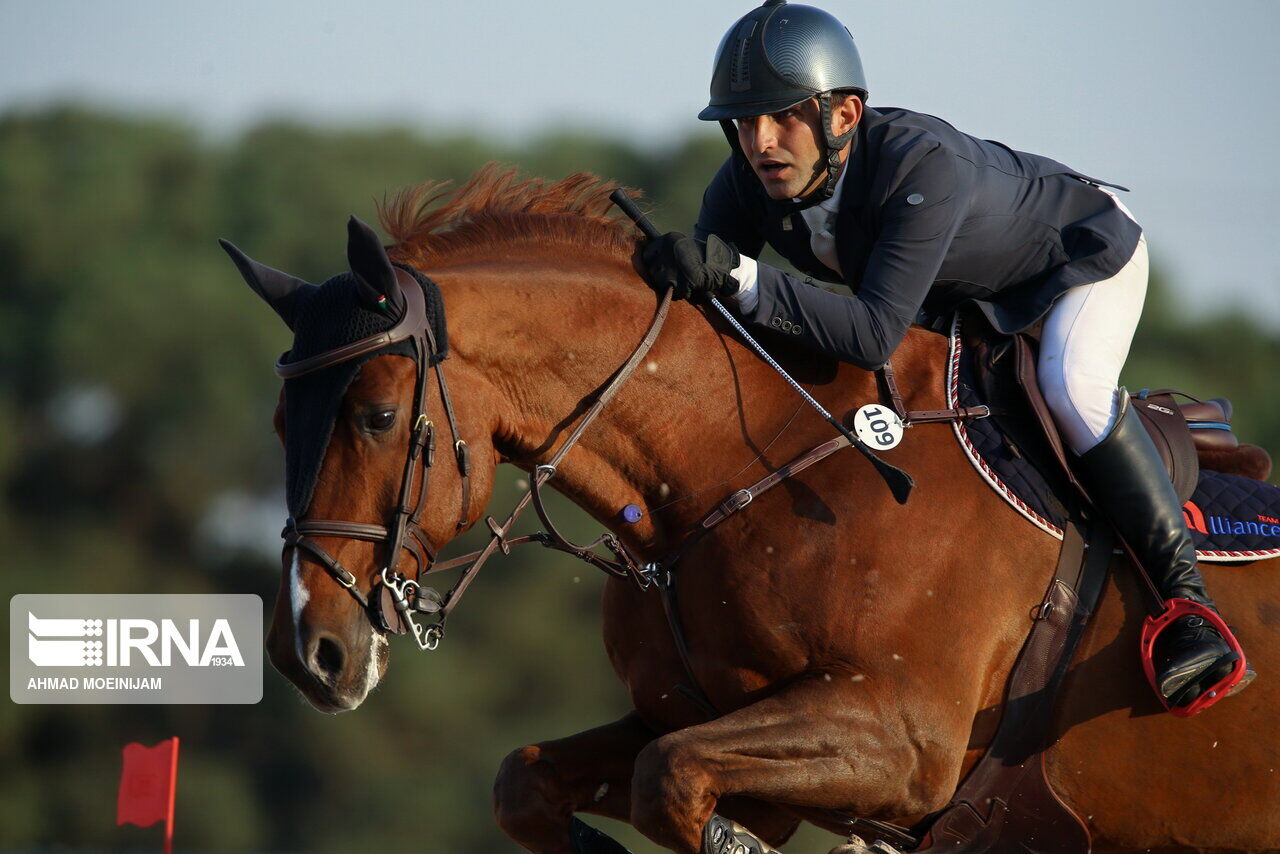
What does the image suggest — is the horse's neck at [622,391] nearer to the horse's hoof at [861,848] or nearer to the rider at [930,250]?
the rider at [930,250]

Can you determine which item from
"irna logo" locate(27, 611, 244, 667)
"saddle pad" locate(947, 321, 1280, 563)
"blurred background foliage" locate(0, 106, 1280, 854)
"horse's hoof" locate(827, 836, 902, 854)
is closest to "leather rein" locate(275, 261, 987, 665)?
"saddle pad" locate(947, 321, 1280, 563)

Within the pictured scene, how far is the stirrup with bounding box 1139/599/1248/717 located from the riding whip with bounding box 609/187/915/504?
29.4 inches

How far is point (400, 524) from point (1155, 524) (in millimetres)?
1978

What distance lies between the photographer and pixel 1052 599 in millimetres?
3580

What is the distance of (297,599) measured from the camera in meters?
3.13

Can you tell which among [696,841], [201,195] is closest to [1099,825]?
[696,841]

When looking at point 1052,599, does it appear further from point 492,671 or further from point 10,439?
point 10,439

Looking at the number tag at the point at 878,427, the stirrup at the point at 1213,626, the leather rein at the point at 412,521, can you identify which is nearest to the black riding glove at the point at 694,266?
the leather rein at the point at 412,521

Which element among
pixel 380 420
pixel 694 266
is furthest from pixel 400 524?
pixel 694 266

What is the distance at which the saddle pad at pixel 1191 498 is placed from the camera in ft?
11.9

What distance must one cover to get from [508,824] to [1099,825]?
5.44ft

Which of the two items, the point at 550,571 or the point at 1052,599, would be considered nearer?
the point at 1052,599

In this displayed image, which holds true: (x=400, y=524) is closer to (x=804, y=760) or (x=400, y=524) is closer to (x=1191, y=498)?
(x=804, y=760)

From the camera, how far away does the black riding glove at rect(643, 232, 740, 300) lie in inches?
138
